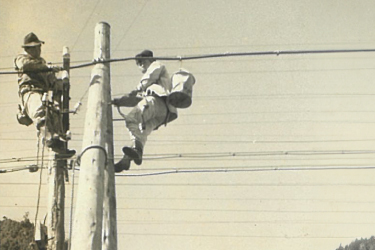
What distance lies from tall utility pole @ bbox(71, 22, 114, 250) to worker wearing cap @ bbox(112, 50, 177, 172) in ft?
1.03

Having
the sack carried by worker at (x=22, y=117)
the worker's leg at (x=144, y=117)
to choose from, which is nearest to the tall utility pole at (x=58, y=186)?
the sack carried by worker at (x=22, y=117)

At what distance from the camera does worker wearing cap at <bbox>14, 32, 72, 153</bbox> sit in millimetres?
8086

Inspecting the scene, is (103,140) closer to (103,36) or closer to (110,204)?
(110,204)

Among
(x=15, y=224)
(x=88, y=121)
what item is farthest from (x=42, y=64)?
(x=15, y=224)

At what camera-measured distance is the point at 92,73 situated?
5.79m

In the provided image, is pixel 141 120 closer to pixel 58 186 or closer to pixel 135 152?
pixel 135 152

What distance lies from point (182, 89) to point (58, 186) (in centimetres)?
358

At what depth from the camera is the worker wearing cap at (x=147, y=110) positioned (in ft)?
20.1

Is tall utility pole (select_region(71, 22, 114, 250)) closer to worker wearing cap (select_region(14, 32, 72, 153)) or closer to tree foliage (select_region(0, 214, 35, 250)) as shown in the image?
worker wearing cap (select_region(14, 32, 72, 153))

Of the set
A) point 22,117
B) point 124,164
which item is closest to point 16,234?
point 22,117

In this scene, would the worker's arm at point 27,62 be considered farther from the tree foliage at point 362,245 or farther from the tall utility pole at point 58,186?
the tree foliage at point 362,245

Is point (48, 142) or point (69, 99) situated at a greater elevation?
point (69, 99)

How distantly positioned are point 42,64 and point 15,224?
12290 millimetres

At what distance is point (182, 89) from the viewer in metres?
6.17
